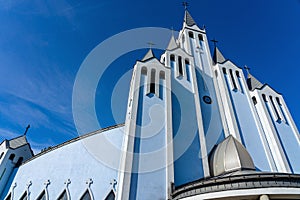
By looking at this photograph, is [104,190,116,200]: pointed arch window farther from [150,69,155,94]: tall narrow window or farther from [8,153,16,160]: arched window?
[8,153,16,160]: arched window

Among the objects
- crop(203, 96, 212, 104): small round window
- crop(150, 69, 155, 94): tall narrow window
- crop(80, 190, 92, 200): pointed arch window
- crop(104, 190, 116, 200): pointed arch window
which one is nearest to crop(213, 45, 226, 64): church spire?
crop(203, 96, 212, 104): small round window

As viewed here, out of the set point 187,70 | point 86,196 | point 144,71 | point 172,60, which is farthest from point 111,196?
point 172,60

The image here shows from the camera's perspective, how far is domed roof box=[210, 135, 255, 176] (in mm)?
9305

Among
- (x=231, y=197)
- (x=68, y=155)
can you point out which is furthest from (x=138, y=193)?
(x=68, y=155)

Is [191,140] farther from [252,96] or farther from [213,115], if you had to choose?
[252,96]

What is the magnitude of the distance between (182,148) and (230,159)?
2904mm

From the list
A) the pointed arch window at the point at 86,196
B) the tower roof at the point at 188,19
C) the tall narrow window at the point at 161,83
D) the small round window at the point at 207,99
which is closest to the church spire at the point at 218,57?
the tower roof at the point at 188,19

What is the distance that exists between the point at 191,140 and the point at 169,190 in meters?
3.92

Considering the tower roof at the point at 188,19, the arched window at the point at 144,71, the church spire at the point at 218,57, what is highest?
the tower roof at the point at 188,19

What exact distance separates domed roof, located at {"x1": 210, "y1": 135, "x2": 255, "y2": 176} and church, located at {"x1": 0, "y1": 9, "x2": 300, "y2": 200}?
5cm

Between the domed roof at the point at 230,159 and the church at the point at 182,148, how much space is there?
5 centimetres

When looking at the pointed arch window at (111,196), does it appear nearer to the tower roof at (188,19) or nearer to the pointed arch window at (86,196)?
the pointed arch window at (86,196)

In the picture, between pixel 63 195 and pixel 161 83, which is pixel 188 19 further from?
pixel 63 195

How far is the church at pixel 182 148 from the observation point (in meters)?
8.88
